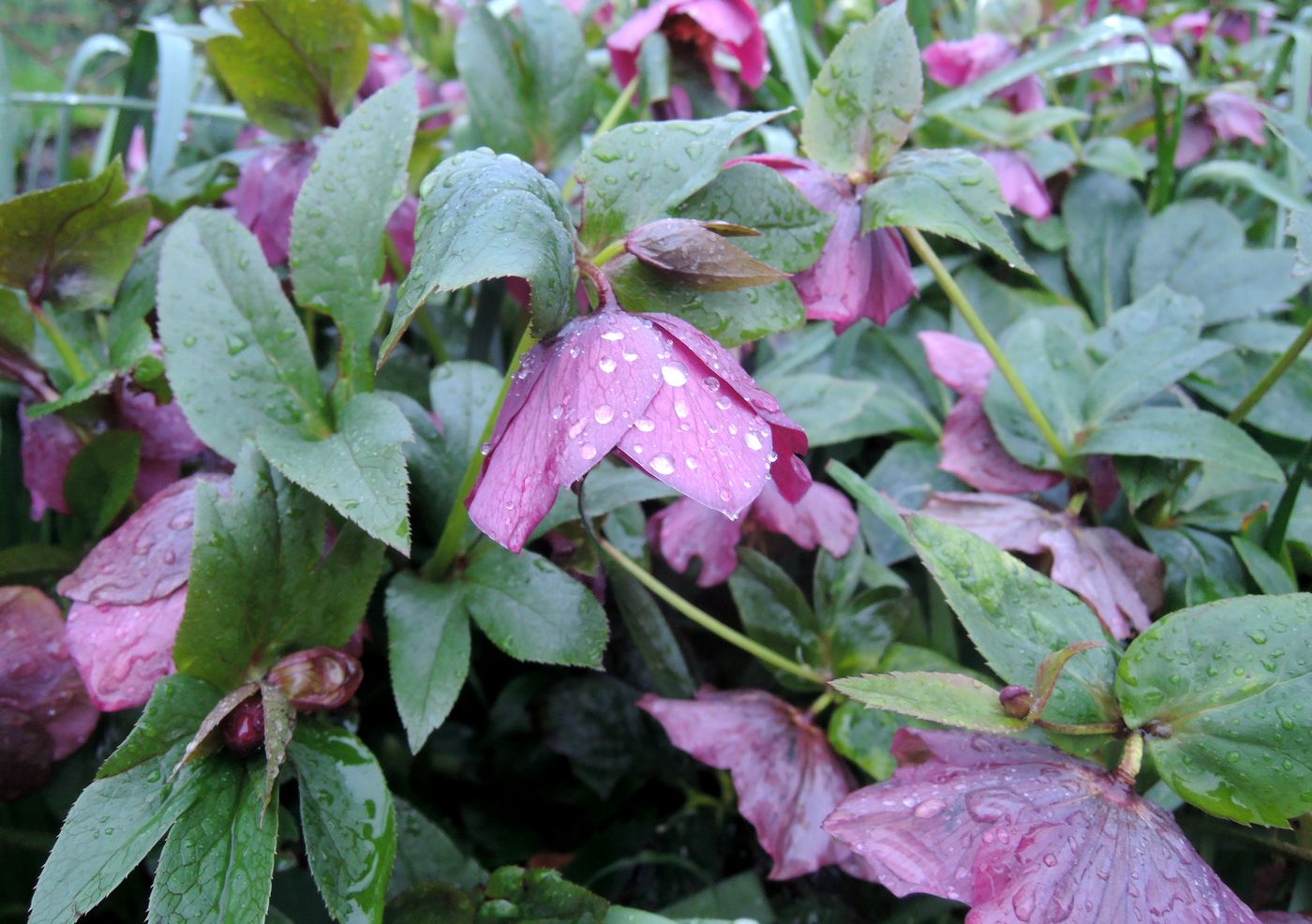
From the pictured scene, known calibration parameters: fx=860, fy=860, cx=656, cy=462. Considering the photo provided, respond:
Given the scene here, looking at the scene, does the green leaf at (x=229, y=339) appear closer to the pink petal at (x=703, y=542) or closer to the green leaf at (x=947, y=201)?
the pink petal at (x=703, y=542)

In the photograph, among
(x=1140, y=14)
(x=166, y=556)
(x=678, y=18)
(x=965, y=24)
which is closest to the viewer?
(x=166, y=556)

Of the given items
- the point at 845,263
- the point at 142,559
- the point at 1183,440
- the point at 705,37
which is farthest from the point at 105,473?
the point at 1183,440

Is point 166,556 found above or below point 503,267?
below

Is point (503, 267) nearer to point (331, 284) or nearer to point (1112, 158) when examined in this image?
point (331, 284)

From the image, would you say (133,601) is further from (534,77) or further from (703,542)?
(534,77)

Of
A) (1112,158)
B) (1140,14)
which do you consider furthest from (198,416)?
(1140,14)

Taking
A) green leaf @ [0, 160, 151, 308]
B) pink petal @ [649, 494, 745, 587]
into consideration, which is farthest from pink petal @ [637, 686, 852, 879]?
green leaf @ [0, 160, 151, 308]

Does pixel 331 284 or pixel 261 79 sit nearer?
pixel 331 284

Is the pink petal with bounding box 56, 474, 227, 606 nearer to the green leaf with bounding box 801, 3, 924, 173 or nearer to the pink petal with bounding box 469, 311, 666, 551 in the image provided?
the pink petal with bounding box 469, 311, 666, 551
